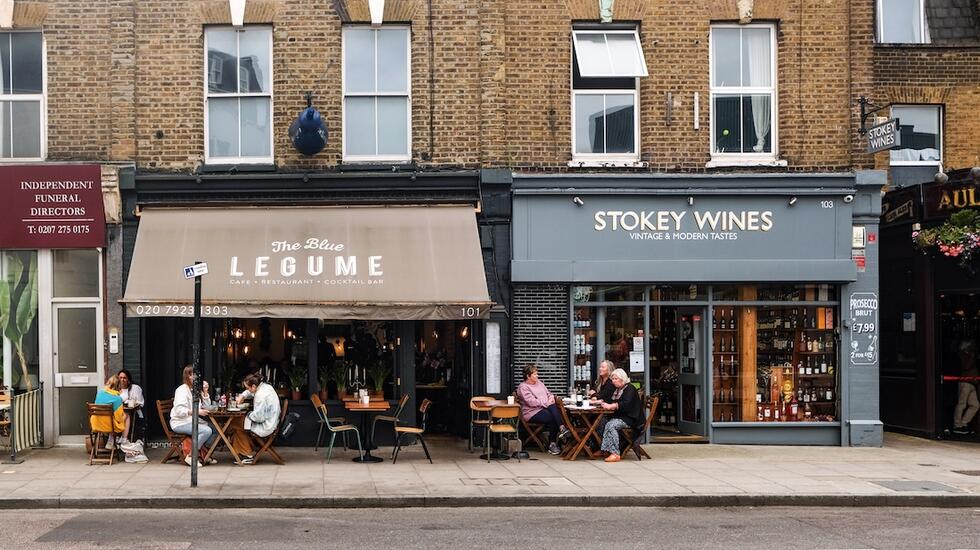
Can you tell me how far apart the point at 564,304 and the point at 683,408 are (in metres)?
2.99

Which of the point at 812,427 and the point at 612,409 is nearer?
the point at 612,409

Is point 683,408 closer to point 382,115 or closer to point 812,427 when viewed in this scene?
point 812,427

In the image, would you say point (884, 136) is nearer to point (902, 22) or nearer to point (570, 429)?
point (902, 22)

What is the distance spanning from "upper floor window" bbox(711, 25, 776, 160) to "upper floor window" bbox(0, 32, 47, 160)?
1097 centimetres

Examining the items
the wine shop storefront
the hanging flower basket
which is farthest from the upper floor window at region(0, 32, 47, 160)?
the hanging flower basket

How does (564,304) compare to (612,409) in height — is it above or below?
above

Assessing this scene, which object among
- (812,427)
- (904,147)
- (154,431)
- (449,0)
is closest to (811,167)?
(904,147)

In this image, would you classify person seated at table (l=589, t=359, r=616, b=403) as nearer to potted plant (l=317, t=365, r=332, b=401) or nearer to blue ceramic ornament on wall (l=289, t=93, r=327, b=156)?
potted plant (l=317, t=365, r=332, b=401)

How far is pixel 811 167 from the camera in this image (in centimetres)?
1617

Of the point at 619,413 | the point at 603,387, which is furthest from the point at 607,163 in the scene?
the point at 619,413

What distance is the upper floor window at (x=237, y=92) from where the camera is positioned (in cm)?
1576

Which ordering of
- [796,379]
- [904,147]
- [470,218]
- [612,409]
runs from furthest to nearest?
[904,147]
[796,379]
[470,218]
[612,409]

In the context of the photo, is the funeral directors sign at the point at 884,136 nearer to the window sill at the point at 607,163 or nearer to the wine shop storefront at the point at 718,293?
the wine shop storefront at the point at 718,293

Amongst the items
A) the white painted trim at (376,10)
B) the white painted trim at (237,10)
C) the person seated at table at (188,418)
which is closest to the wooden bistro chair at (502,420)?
the person seated at table at (188,418)
